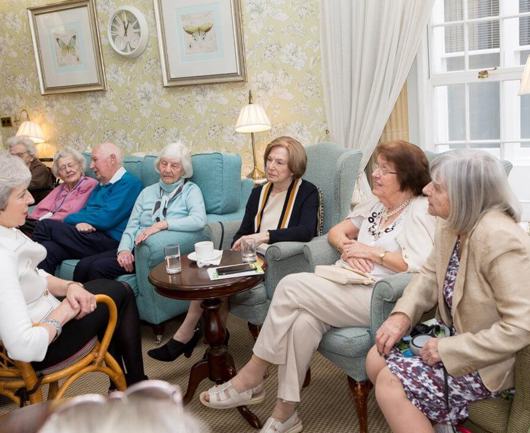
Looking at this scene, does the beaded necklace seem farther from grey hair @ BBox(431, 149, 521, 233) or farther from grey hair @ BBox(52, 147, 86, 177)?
grey hair @ BBox(52, 147, 86, 177)

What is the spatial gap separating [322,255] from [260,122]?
5.03ft

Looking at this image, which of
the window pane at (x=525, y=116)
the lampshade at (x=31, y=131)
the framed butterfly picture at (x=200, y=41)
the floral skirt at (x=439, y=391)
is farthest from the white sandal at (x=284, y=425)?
the lampshade at (x=31, y=131)

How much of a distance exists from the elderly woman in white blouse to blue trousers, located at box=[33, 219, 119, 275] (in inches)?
50.4

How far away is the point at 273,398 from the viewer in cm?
261

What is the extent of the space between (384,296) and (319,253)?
2.01 ft

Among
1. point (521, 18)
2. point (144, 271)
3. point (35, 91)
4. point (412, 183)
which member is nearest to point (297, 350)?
point (412, 183)

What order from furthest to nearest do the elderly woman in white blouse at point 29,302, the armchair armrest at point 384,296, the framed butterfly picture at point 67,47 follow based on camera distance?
the framed butterfly picture at point 67,47 → the armchair armrest at point 384,296 → the elderly woman in white blouse at point 29,302

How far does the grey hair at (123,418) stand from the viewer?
0.58 m

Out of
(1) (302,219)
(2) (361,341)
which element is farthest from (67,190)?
(2) (361,341)

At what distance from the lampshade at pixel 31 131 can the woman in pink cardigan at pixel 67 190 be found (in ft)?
5.22

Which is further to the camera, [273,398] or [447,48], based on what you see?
[447,48]

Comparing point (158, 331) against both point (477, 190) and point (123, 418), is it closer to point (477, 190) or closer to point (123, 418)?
point (477, 190)

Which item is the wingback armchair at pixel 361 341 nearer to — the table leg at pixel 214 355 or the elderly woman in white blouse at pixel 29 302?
the table leg at pixel 214 355

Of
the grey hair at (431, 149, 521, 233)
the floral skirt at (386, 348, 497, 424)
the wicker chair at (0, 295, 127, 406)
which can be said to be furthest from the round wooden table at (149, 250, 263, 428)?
the grey hair at (431, 149, 521, 233)
